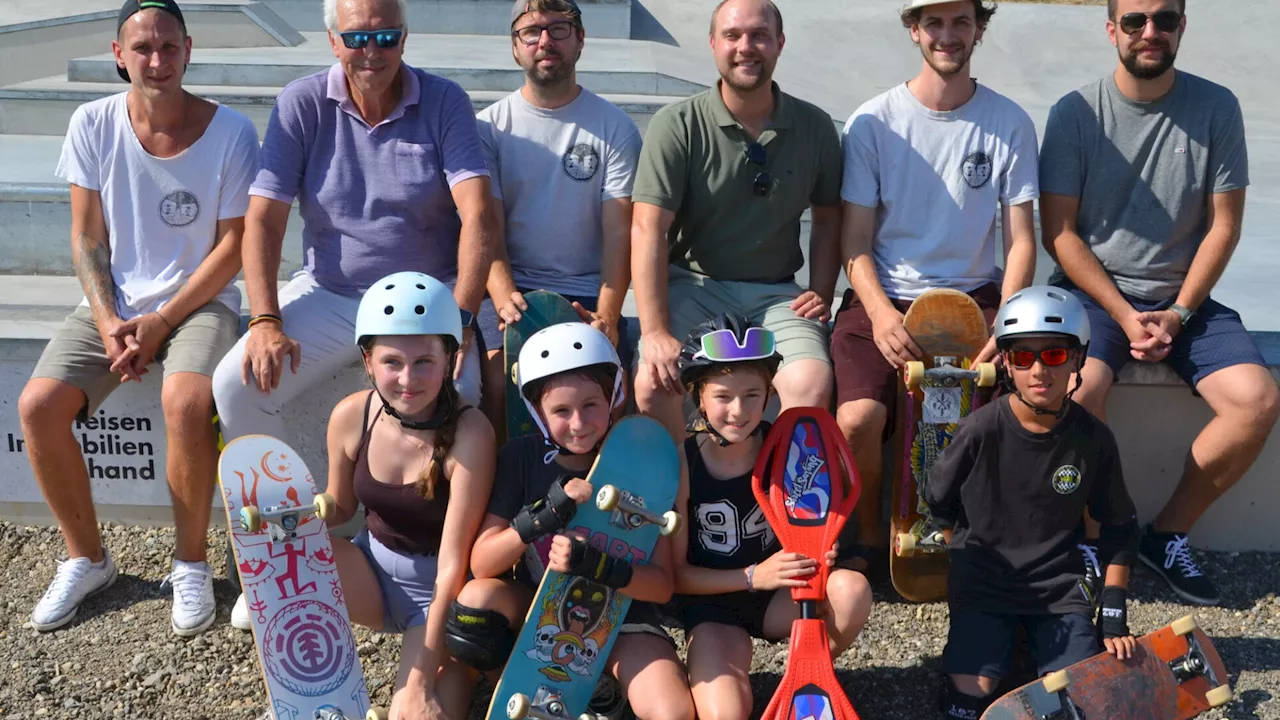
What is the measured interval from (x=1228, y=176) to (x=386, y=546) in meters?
2.89

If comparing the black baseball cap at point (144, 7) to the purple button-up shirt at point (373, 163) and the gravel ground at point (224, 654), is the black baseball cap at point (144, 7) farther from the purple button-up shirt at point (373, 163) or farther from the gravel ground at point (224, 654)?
the gravel ground at point (224, 654)

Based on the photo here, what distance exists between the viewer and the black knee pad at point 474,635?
305cm

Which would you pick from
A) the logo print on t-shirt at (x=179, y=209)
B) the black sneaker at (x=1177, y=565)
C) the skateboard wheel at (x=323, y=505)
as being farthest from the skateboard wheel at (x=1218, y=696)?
the logo print on t-shirt at (x=179, y=209)

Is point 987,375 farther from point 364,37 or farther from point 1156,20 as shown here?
point 364,37

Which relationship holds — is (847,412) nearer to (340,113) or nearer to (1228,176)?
(1228,176)

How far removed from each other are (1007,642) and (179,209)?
112 inches

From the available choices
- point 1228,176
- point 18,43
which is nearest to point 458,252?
point 1228,176

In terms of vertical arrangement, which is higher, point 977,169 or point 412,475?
point 977,169

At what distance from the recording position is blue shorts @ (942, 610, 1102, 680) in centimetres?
321

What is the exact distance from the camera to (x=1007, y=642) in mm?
3305

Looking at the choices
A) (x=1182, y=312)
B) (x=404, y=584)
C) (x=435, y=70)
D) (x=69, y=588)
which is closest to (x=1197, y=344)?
(x=1182, y=312)

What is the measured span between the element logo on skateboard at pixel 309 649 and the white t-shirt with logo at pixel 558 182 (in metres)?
1.43

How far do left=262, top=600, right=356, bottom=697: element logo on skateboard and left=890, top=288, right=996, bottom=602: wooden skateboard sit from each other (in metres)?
1.68

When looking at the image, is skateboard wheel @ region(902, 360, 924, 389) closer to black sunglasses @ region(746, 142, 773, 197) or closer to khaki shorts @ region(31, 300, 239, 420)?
black sunglasses @ region(746, 142, 773, 197)
